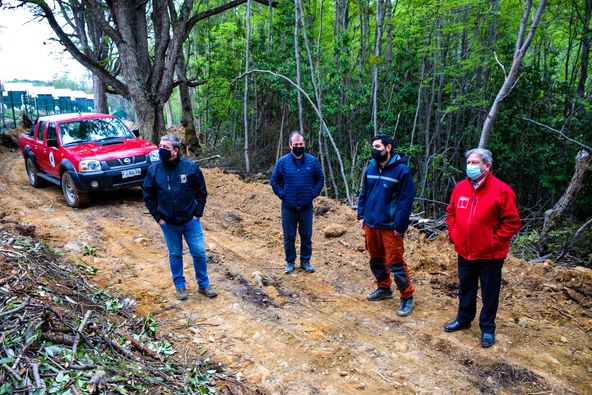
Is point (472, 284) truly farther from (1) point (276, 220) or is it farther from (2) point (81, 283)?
(1) point (276, 220)

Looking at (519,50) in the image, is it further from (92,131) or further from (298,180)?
(92,131)

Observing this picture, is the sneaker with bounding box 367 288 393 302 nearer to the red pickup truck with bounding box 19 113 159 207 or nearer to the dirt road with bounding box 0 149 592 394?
the dirt road with bounding box 0 149 592 394

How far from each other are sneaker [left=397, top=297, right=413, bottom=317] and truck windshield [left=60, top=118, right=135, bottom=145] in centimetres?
727

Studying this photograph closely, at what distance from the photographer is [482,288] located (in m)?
3.75

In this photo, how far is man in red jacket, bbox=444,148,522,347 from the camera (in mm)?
3525

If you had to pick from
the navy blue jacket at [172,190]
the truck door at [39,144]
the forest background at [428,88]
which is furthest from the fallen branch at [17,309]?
the truck door at [39,144]

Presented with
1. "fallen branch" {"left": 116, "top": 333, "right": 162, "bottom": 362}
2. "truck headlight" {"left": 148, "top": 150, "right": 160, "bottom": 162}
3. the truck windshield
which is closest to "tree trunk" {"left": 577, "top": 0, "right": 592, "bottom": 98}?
"truck headlight" {"left": 148, "top": 150, "right": 160, "bottom": 162}

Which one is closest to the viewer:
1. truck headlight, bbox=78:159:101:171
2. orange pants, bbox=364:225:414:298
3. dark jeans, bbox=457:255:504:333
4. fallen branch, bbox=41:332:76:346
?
fallen branch, bbox=41:332:76:346

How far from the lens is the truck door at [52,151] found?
8.72 metres

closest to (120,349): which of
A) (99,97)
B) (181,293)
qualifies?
(181,293)

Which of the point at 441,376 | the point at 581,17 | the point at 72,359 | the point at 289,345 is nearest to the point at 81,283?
the point at 72,359

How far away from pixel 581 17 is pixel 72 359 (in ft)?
40.9

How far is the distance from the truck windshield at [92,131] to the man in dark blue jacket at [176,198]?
5.28 m

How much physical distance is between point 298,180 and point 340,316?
1731 mm
